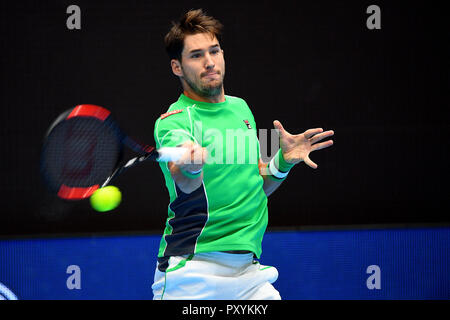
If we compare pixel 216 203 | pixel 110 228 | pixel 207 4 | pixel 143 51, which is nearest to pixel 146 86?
pixel 143 51

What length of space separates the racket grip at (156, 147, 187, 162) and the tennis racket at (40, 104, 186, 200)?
0.46 ft

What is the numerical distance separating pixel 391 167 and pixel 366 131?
0.28 meters

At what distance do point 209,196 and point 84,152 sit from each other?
52 cm

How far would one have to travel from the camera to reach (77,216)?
3725 millimetres

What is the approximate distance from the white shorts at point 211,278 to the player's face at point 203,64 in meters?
0.61

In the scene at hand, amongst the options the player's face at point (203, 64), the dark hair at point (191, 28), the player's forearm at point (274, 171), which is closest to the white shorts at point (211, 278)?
the player's forearm at point (274, 171)

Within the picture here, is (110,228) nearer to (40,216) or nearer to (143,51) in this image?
(40,216)

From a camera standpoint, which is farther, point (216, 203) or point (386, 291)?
point (386, 291)

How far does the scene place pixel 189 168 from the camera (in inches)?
78.2

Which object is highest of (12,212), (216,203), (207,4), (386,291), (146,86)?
(207,4)

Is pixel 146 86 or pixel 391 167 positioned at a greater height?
Result: pixel 146 86

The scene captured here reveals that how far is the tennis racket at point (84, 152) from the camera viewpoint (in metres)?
2.20

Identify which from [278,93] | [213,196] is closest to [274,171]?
[213,196]

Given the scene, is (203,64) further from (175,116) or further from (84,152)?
(84,152)
